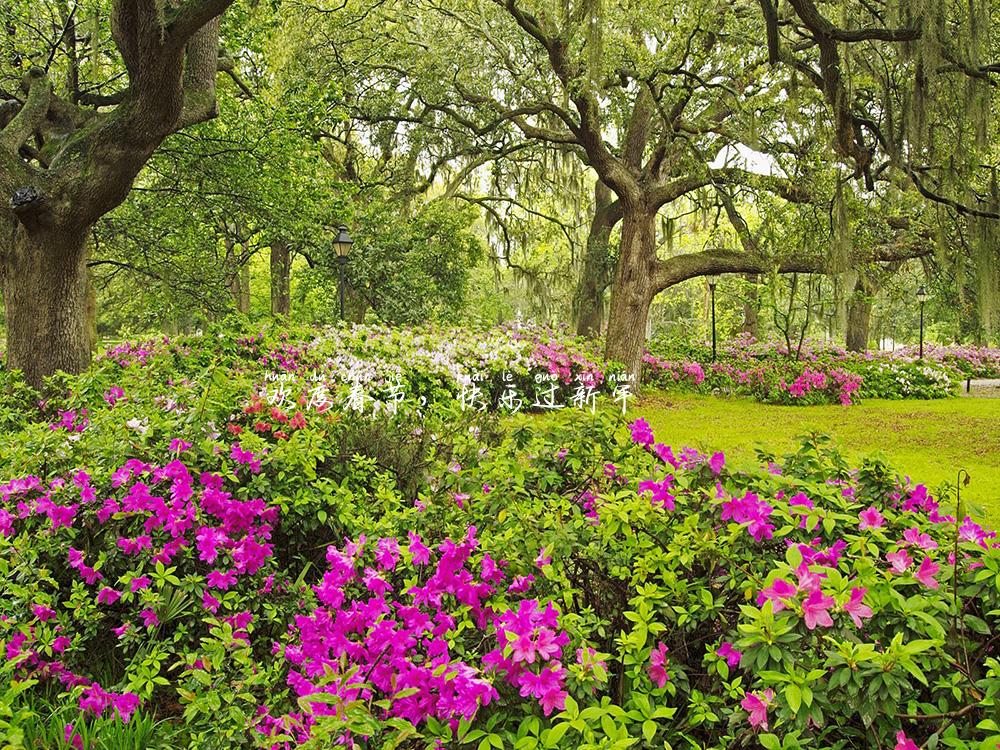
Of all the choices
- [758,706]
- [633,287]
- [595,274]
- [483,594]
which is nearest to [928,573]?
[758,706]

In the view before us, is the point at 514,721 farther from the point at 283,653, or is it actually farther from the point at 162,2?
the point at 162,2

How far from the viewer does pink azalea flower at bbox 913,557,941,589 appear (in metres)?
1.56

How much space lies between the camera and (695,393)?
15227mm

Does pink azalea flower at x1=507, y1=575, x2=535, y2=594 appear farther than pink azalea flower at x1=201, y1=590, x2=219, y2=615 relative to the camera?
No

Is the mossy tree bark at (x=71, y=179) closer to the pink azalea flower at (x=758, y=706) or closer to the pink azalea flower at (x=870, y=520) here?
the pink azalea flower at (x=870, y=520)

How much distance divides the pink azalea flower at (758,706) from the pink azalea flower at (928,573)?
451 millimetres

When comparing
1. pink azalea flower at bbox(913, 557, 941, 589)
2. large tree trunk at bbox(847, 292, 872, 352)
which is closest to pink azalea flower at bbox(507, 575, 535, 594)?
pink azalea flower at bbox(913, 557, 941, 589)

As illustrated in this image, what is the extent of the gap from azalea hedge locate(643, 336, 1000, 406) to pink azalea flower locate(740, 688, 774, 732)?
12390 mm

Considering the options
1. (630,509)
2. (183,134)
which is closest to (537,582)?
(630,509)

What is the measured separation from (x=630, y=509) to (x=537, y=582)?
1.14ft

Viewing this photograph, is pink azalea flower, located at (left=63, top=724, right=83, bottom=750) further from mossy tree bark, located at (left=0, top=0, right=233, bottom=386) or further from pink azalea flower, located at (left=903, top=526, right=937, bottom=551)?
mossy tree bark, located at (left=0, top=0, right=233, bottom=386)

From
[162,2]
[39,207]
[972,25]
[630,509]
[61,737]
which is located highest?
[162,2]

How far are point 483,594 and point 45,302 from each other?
6309mm

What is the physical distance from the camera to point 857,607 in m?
1.42
